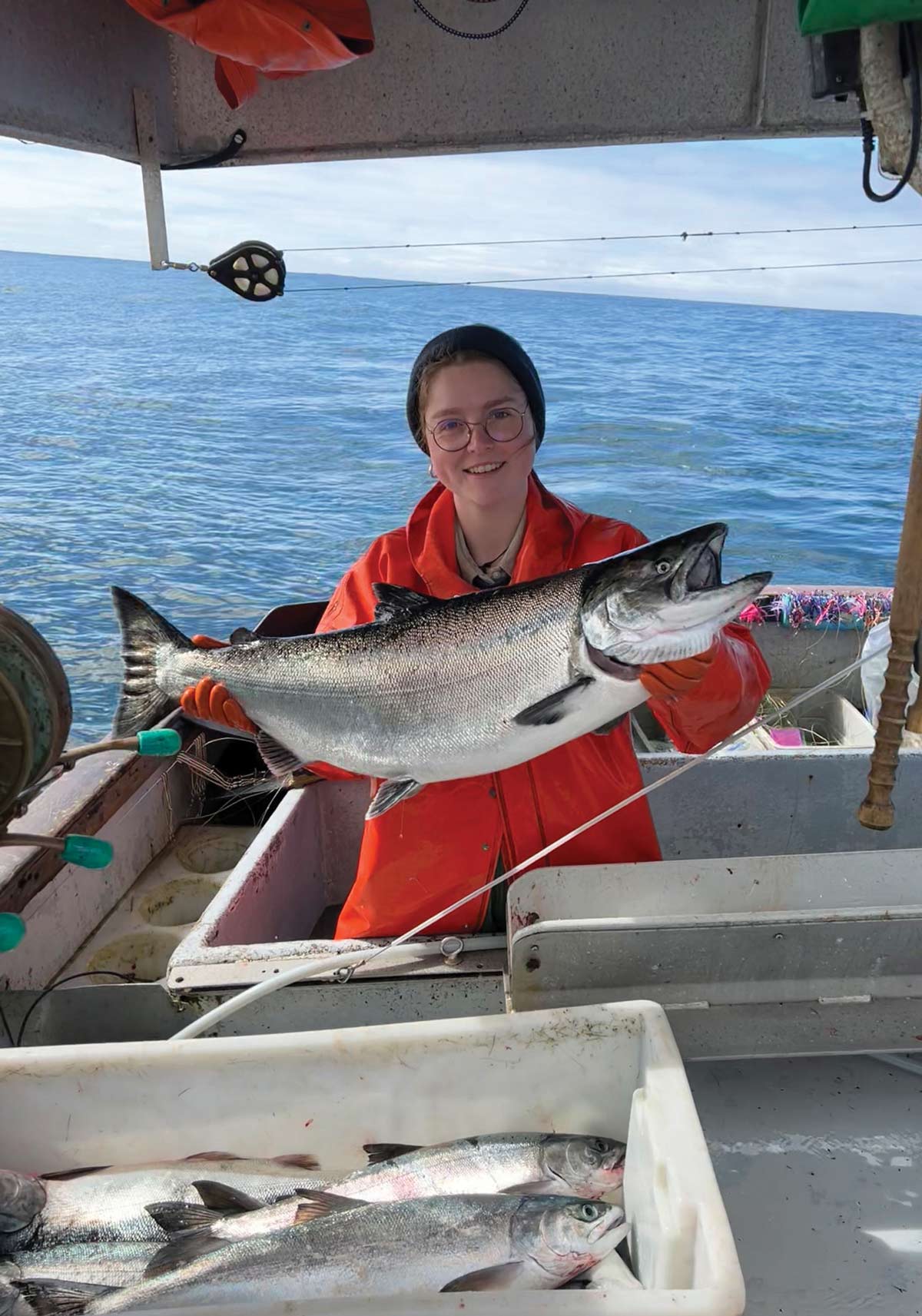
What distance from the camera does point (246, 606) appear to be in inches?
565

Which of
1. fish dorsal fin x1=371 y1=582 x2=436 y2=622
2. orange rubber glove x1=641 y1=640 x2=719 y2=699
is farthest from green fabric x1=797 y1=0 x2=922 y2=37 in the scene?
fish dorsal fin x1=371 y1=582 x2=436 y2=622

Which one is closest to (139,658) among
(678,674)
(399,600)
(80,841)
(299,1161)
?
(399,600)

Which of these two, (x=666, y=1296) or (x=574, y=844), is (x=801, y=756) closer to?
(x=574, y=844)

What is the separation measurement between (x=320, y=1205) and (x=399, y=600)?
54.0 inches

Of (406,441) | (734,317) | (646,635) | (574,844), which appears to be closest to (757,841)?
(574,844)

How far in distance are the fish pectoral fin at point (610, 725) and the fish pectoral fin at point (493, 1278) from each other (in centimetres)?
110

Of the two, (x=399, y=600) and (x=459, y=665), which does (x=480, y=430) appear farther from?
(x=459, y=665)

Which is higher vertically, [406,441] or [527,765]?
[406,441]

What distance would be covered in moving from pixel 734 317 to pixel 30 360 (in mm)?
36729

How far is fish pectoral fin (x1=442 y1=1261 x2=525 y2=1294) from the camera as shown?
170cm

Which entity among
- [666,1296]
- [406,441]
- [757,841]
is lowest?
[757,841]

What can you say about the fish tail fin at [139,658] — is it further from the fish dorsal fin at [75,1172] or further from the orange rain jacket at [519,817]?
the fish dorsal fin at [75,1172]

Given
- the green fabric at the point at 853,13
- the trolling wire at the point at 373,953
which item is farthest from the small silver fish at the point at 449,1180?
A: the green fabric at the point at 853,13

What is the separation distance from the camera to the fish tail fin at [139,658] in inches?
117
